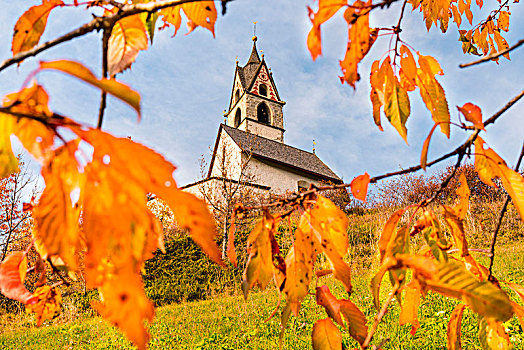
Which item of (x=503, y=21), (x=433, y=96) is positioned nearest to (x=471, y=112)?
(x=433, y=96)

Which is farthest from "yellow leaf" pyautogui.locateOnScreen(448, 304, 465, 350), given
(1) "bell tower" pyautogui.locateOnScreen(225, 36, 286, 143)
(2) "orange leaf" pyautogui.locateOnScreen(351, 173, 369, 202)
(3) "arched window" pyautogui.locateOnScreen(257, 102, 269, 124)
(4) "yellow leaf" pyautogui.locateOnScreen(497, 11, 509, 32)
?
(3) "arched window" pyautogui.locateOnScreen(257, 102, 269, 124)

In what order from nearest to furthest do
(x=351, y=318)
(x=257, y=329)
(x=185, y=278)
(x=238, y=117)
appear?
(x=351, y=318), (x=257, y=329), (x=185, y=278), (x=238, y=117)

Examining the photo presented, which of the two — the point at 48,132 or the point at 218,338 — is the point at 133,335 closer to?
the point at 48,132

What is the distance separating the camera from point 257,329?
9.11 ft

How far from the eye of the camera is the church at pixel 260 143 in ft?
43.7

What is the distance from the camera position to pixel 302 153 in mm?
16984

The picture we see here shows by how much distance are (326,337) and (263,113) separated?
1916cm

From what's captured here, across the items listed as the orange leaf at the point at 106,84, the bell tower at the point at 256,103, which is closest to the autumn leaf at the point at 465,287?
the orange leaf at the point at 106,84

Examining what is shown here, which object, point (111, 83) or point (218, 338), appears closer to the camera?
point (111, 83)

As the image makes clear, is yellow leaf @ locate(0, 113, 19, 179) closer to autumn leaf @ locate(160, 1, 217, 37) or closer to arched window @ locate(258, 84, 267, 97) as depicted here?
autumn leaf @ locate(160, 1, 217, 37)

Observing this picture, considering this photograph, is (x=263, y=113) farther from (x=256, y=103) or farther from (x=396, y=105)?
(x=396, y=105)

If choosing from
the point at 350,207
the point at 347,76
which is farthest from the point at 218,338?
the point at 350,207

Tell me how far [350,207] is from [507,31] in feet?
36.4

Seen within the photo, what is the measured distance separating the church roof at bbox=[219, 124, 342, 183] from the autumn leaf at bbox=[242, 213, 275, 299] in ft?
40.8
